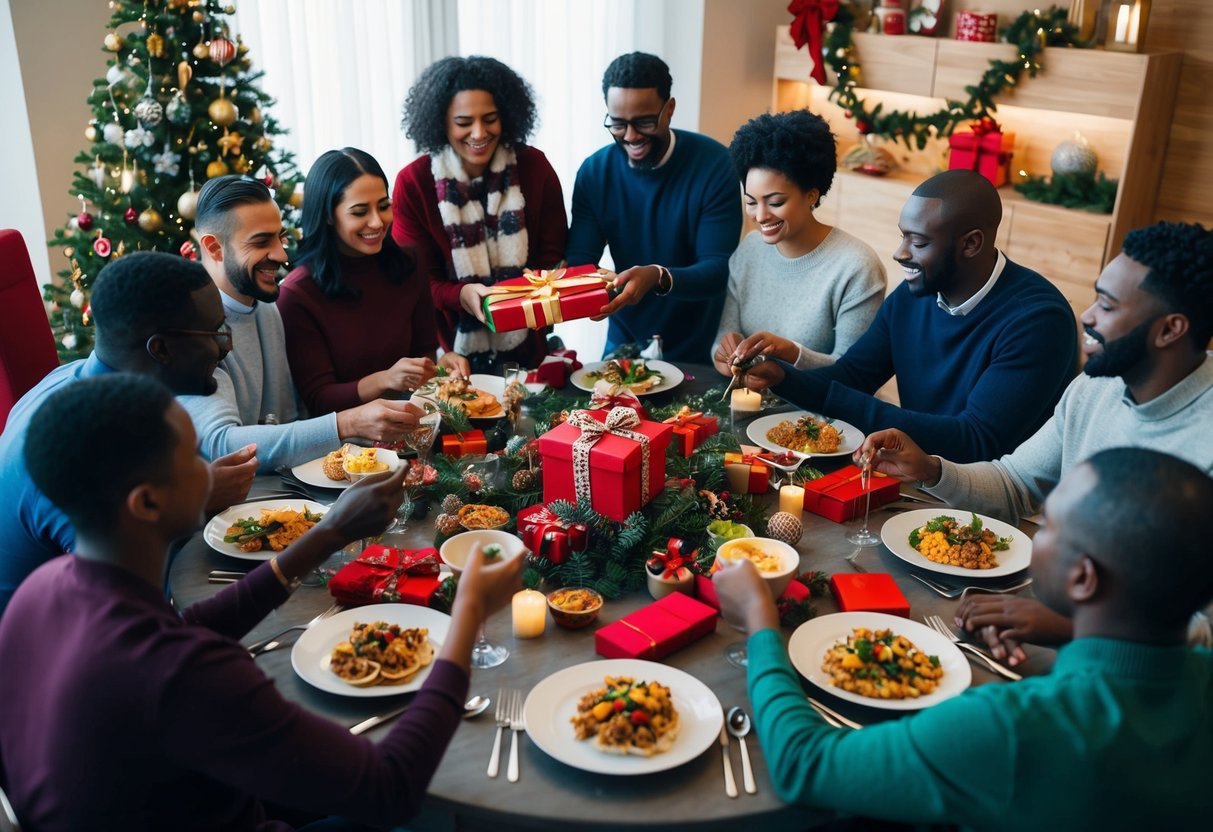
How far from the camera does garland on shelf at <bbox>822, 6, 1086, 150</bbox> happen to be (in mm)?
4793

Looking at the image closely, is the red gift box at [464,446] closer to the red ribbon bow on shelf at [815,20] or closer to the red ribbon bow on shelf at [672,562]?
the red ribbon bow on shelf at [672,562]

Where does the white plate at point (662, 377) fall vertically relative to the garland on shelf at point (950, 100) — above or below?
below

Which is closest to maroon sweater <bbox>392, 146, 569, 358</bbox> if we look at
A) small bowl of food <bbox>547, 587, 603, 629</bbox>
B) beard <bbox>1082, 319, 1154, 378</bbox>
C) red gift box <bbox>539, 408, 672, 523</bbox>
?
red gift box <bbox>539, 408, 672, 523</bbox>

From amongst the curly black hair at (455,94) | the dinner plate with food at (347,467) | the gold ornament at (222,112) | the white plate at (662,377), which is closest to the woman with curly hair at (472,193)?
the curly black hair at (455,94)

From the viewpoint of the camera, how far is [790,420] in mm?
2756

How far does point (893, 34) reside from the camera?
5434 millimetres

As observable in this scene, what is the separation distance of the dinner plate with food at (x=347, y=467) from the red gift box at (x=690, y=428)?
2.18 feet

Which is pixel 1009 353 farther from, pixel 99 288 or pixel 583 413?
pixel 99 288

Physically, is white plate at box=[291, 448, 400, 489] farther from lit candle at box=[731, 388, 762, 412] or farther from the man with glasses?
lit candle at box=[731, 388, 762, 412]

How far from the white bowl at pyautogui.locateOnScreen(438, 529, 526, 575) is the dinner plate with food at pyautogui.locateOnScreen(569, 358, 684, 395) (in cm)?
91

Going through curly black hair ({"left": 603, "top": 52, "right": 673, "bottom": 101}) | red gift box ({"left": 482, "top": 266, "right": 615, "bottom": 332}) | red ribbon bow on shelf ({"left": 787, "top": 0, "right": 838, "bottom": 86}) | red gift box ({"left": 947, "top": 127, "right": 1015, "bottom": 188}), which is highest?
red ribbon bow on shelf ({"left": 787, "top": 0, "right": 838, "bottom": 86})

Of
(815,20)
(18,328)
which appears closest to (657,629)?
(18,328)

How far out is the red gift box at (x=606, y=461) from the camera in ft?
6.82

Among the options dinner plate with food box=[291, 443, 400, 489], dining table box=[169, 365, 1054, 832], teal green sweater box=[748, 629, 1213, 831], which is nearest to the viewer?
teal green sweater box=[748, 629, 1213, 831]
